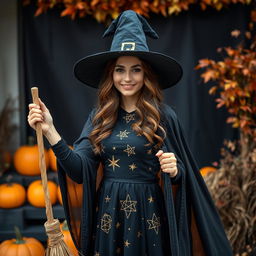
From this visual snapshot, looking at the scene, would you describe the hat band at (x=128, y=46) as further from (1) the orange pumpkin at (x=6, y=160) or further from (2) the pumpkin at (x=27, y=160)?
(1) the orange pumpkin at (x=6, y=160)

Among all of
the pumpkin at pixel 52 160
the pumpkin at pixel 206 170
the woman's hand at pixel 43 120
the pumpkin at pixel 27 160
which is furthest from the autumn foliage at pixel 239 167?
the woman's hand at pixel 43 120

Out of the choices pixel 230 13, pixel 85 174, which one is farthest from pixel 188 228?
pixel 230 13

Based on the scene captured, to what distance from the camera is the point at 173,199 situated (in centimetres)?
246

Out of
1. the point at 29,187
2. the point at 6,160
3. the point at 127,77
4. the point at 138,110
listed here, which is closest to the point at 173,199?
the point at 138,110

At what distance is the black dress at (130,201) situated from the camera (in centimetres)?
237

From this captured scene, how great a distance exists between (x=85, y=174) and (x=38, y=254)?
1.39 m

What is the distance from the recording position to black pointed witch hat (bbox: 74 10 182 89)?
2318 mm

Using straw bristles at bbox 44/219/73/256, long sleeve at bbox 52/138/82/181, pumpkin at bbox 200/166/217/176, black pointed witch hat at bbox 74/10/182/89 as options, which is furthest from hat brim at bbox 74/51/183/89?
pumpkin at bbox 200/166/217/176

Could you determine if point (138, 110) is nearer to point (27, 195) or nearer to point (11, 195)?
point (11, 195)

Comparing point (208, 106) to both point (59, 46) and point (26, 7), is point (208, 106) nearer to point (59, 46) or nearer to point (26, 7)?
point (59, 46)

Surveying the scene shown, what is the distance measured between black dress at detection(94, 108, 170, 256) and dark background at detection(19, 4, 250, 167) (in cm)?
197

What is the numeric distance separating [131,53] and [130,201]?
34.7 inches

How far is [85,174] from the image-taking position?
2412 millimetres

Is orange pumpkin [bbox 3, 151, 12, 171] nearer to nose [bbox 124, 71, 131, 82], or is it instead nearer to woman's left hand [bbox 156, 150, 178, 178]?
nose [bbox 124, 71, 131, 82]
